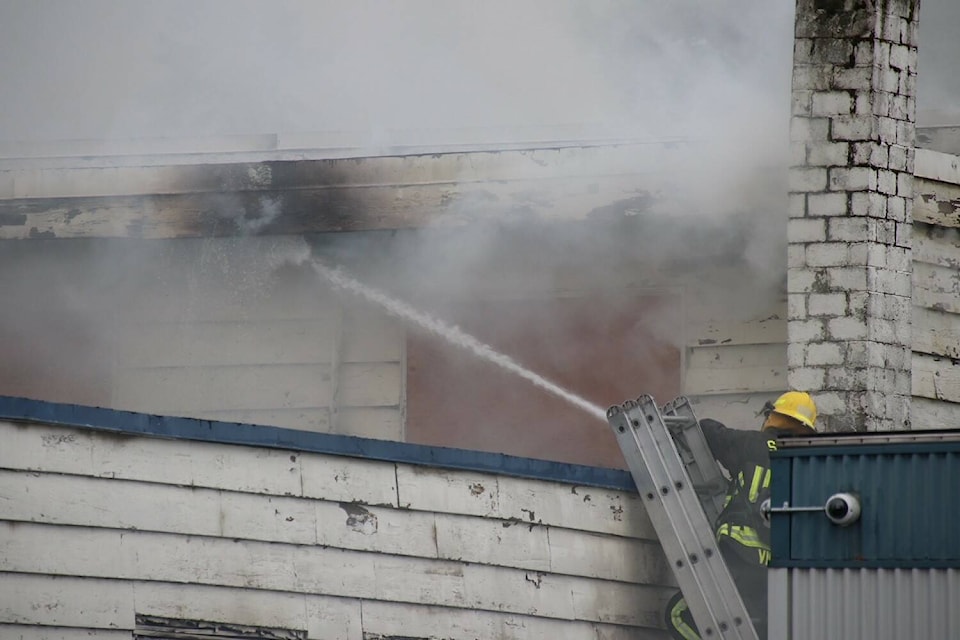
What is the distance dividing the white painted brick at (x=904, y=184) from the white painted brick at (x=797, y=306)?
909 mm

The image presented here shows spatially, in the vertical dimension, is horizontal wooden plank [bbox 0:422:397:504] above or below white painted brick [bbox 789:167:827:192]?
below

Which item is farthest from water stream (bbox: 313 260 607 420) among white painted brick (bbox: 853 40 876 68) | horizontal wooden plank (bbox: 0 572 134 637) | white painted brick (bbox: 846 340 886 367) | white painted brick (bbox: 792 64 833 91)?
horizontal wooden plank (bbox: 0 572 134 637)

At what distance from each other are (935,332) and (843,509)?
8.98ft

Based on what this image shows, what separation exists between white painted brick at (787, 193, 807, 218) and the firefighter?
143cm

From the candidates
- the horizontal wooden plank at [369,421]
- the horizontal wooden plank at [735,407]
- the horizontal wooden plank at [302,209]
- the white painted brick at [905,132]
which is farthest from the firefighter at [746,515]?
the horizontal wooden plank at [369,421]

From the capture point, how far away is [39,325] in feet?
37.1

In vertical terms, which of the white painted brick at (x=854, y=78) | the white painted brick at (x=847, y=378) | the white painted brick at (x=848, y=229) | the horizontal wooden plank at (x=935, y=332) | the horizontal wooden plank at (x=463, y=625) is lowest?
the horizontal wooden plank at (x=463, y=625)

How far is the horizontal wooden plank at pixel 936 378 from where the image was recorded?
30.2ft

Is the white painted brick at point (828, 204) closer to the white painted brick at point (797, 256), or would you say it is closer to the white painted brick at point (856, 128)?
the white painted brick at point (797, 256)

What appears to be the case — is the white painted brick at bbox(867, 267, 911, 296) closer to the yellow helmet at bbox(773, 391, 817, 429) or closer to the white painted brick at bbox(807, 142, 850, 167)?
the white painted brick at bbox(807, 142, 850, 167)

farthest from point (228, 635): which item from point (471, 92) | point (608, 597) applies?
point (471, 92)

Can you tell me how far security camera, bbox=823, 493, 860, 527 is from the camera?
7.01 meters

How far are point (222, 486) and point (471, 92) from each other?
456 inches

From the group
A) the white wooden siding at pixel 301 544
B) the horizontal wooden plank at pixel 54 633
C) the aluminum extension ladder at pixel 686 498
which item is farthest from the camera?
the aluminum extension ladder at pixel 686 498
